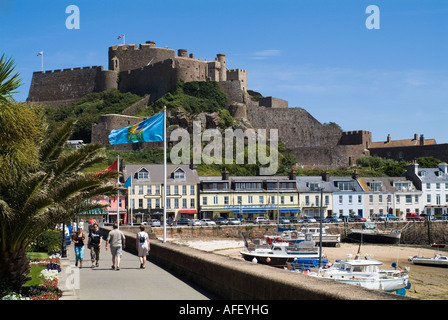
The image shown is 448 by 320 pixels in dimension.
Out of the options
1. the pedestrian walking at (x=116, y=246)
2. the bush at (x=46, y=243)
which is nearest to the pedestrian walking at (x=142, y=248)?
the pedestrian walking at (x=116, y=246)

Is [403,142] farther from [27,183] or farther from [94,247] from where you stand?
[27,183]

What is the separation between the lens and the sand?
96.7 feet

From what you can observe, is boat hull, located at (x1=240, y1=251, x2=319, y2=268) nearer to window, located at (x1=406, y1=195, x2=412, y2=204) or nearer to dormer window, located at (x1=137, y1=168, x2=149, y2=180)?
dormer window, located at (x1=137, y1=168, x2=149, y2=180)

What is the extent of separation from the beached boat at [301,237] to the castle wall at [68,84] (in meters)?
60.5

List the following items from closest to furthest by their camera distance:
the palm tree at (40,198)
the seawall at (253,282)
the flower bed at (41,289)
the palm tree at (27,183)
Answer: the seawall at (253,282)
the palm tree at (27,183)
the flower bed at (41,289)
the palm tree at (40,198)

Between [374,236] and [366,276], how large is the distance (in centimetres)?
2834

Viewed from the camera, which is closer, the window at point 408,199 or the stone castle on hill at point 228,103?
the window at point 408,199

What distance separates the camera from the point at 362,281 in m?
26.8

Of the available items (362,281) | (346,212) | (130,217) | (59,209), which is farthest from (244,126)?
(59,209)

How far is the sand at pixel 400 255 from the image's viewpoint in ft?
96.7

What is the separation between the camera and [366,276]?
27.7 metres

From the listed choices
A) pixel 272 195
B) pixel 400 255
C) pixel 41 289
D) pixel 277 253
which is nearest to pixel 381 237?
pixel 400 255

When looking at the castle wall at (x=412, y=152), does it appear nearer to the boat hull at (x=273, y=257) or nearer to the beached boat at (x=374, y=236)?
the beached boat at (x=374, y=236)
